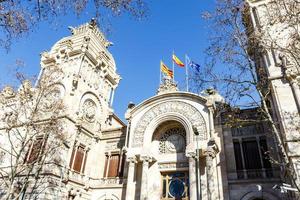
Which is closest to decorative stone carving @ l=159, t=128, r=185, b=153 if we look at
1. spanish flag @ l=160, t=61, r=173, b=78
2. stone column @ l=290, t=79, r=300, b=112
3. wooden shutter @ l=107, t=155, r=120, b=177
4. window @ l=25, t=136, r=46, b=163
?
wooden shutter @ l=107, t=155, r=120, b=177

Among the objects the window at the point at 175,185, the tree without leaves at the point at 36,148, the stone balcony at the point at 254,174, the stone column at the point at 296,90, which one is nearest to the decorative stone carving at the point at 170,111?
the window at the point at 175,185

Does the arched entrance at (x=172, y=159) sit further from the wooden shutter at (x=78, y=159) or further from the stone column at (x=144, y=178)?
the wooden shutter at (x=78, y=159)

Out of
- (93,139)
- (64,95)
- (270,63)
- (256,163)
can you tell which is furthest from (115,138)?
(270,63)

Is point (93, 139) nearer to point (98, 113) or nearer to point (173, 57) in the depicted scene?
point (98, 113)

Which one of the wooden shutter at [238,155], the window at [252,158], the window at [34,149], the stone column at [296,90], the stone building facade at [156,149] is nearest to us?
the stone column at [296,90]

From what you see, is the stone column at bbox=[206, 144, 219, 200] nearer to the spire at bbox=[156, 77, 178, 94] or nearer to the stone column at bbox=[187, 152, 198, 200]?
the stone column at bbox=[187, 152, 198, 200]

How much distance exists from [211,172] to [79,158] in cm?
1227

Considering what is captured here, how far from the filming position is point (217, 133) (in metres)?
19.4

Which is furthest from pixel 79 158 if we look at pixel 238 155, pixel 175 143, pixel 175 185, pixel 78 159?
pixel 238 155

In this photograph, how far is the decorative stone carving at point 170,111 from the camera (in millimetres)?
19750

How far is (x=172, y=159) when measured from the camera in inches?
800

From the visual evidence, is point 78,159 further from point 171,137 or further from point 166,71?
point 166,71

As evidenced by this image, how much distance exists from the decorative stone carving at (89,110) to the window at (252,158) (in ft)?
48.1

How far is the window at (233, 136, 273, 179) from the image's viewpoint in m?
17.1
